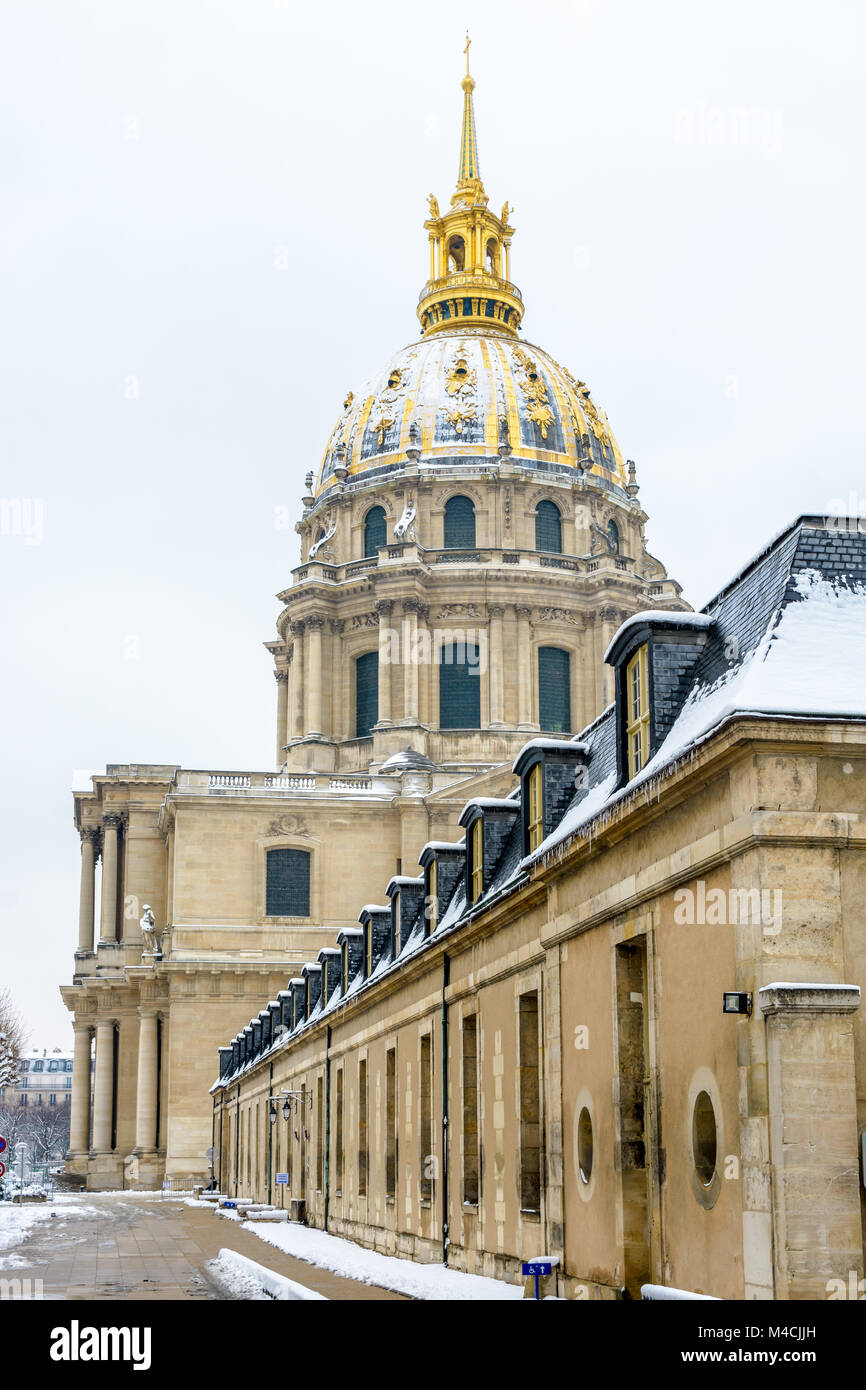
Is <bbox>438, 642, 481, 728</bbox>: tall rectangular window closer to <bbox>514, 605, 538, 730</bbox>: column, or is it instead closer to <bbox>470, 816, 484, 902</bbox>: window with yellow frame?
<bbox>514, 605, 538, 730</bbox>: column

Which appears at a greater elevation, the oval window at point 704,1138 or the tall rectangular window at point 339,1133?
the oval window at point 704,1138

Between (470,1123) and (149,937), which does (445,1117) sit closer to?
(470,1123)

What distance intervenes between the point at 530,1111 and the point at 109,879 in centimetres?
7160

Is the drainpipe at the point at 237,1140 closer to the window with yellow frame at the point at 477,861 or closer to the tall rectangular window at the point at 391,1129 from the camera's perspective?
the tall rectangular window at the point at 391,1129

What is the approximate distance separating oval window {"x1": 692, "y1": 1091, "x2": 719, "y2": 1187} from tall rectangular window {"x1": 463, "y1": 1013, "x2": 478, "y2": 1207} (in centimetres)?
982

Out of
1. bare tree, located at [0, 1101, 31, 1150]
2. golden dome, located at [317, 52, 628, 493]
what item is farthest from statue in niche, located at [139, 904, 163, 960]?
bare tree, located at [0, 1101, 31, 1150]

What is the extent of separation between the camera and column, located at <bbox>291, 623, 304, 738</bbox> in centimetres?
9356

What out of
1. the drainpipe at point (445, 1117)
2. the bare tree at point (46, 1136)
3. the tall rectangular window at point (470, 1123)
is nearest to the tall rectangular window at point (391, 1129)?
the drainpipe at point (445, 1117)

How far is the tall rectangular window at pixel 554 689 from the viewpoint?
90.5 m

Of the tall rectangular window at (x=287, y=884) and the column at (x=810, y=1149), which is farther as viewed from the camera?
the tall rectangular window at (x=287, y=884)

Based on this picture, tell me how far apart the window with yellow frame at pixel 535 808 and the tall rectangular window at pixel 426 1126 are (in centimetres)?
643

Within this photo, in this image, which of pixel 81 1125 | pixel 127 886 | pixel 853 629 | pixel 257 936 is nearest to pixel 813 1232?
pixel 853 629

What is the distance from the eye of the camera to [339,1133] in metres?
37.8

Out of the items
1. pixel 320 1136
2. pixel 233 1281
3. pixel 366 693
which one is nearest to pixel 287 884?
pixel 366 693
